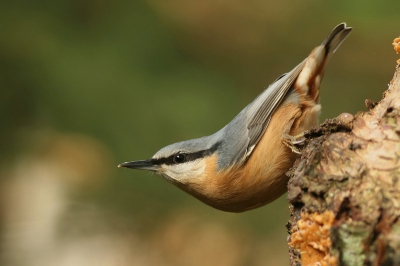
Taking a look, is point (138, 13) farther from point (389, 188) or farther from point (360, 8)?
point (389, 188)

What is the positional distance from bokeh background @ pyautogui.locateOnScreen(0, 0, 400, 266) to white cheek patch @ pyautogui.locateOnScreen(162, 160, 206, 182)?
0.80 metres

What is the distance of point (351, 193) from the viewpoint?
5.16 ft


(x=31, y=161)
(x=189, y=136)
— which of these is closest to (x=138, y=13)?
(x=189, y=136)

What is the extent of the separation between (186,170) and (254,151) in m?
0.46

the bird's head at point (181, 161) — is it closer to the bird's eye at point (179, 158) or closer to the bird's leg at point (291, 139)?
the bird's eye at point (179, 158)

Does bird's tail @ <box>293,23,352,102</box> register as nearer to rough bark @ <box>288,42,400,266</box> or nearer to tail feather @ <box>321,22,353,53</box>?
tail feather @ <box>321,22,353,53</box>

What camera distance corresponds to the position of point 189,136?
13.1 feet

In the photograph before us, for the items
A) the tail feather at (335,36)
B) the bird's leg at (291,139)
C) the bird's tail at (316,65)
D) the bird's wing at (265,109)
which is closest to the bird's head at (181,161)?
the bird's wing at (265,109)

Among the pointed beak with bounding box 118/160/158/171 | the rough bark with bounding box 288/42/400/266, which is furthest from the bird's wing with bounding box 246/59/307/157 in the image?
the rough bark with bounding box 288/42/400/266

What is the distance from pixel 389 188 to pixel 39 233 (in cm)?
320

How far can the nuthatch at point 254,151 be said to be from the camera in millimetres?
2945

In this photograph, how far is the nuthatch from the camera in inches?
116

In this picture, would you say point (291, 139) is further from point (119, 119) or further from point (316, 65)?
point (119, 119)

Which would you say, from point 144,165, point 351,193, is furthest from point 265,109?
point 351,193
